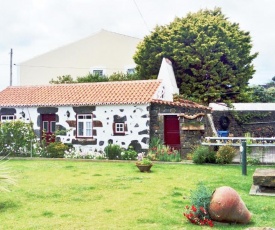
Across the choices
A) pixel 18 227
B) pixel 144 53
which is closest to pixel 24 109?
pixel 144 53

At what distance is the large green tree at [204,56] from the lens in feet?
99.1

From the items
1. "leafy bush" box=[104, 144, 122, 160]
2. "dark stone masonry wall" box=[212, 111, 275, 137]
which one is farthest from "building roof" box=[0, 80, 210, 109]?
"dark stone masonry wall" box=[212, 111, 275, 137]

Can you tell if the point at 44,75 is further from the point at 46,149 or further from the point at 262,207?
the point at 262,207

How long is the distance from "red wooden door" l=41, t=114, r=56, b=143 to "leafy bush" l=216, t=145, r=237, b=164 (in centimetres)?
1021

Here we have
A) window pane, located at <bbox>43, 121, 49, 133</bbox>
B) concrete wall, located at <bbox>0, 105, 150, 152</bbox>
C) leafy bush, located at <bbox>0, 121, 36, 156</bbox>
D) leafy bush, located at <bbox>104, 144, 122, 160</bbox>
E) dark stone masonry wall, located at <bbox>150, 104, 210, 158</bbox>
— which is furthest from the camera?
window pane, located at <bbox>43, 121, 49, 133</bbox>

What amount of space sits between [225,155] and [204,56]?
48.1ft

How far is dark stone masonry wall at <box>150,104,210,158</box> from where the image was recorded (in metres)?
19.9

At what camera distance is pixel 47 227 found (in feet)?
24.5

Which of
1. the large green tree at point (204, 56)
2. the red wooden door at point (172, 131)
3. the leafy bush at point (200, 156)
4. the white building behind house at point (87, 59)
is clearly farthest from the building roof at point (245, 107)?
the white building behind house at point (87, 59)

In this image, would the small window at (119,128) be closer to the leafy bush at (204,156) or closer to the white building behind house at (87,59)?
the leafy bush at (204,156)

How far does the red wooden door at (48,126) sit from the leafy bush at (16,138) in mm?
1654

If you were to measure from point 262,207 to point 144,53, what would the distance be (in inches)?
983

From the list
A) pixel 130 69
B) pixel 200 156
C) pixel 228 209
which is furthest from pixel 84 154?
pixel 130 69

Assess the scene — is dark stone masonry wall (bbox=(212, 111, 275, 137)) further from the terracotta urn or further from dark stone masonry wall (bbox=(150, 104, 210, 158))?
the terracotta urn
